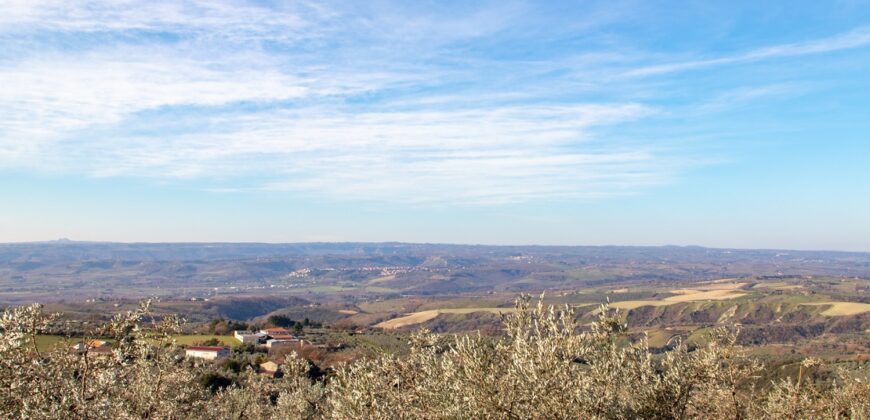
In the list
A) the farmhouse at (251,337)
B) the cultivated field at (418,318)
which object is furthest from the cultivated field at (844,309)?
the farmhouse at (251,337)

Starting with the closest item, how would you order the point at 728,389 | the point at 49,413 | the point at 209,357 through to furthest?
the point at 49,413 → the point at 728,389 → the point at 209,357

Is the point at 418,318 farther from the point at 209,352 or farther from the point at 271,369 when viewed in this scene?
the point at 271,369

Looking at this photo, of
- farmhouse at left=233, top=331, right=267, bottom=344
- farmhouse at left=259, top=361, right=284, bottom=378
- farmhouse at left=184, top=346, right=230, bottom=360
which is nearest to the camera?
farmhouse at left=259, top=361, right=284, bottom=378

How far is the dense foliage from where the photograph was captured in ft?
46.6

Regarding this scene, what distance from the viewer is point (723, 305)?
167 metres

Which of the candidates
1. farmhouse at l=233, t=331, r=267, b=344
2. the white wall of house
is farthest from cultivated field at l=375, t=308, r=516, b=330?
the white wall of house

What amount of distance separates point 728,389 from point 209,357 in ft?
208

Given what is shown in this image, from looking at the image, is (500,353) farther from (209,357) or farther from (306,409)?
(209,357)

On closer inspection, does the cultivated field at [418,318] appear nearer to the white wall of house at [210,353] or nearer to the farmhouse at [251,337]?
the farmhouse at [251,337]

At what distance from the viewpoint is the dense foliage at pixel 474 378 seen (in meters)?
14.2

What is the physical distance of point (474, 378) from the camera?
49.8 feet

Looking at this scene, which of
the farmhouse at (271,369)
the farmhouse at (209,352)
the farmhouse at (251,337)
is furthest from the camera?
the farmhouse at (251,337)

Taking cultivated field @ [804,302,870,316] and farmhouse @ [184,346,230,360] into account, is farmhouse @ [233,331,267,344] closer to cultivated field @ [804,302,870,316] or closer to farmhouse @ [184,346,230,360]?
farmhouse @ [184,346,230,360]

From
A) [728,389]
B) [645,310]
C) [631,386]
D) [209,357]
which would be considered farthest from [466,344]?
[645,310]
